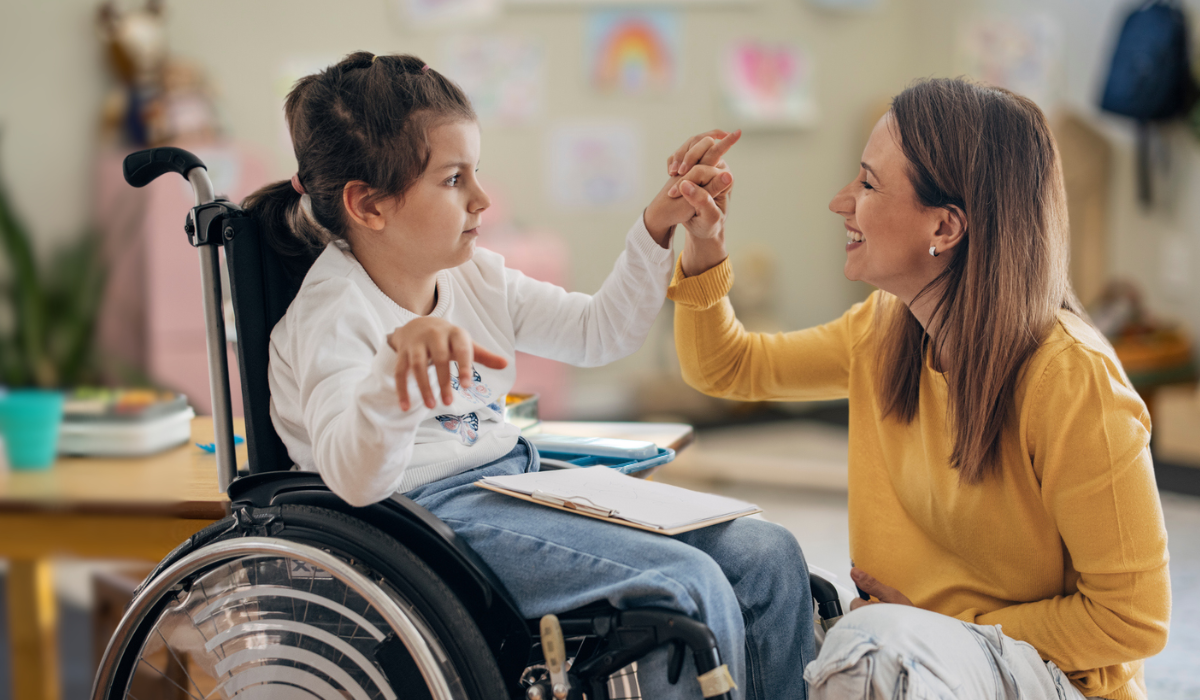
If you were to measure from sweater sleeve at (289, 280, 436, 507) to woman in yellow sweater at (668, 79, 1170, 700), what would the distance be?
1.40 ft

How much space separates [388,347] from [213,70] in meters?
2.90

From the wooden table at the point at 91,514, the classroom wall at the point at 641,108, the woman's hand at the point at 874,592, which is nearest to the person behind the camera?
the woman's hand at the point at 874,592

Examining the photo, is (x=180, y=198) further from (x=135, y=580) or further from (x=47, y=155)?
(x=135, y=580)

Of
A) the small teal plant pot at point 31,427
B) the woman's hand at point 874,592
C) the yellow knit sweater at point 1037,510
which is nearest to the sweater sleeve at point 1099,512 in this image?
the yellow knit sweater at point 1037,510

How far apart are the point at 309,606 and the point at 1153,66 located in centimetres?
311

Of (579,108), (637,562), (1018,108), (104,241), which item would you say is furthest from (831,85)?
(637,562)

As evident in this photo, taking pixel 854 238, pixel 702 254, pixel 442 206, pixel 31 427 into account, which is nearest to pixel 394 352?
pixel 442 206

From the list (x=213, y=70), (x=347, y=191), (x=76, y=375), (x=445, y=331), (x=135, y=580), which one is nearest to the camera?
(x=445, y=331)

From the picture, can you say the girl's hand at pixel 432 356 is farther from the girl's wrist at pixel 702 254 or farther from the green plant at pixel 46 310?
the green plant at pixel 46 310

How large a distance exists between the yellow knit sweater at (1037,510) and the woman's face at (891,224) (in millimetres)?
118

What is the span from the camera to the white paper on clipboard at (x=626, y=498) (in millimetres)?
985

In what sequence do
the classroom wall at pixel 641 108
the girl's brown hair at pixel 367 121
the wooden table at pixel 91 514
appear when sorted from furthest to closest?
the classroom wall at pixel 641 108, the wooden table at pixel 91 514, the girl's brown hair at pixel 367 121

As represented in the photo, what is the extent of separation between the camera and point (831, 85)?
13.2 ft

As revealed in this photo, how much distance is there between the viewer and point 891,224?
1.11 m
